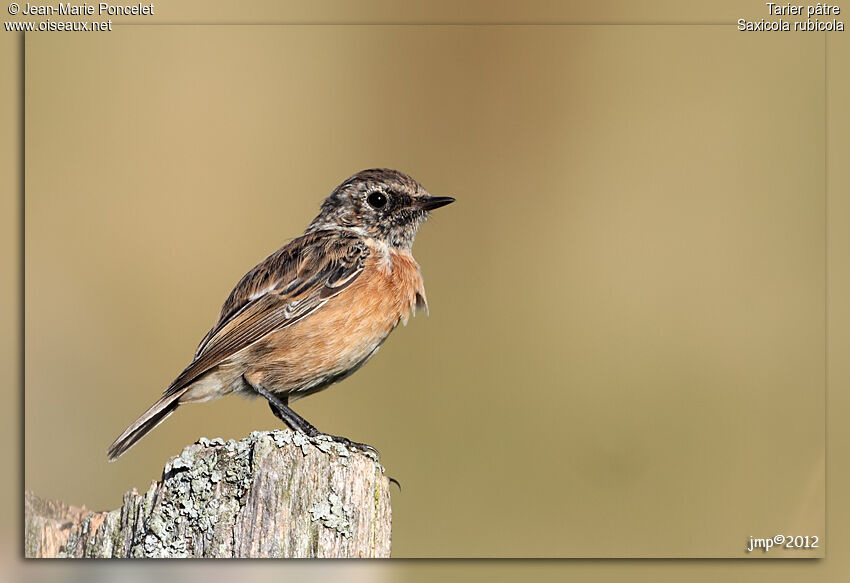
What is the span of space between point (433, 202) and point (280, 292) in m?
1.02

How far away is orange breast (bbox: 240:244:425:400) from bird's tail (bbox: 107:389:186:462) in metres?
0.45

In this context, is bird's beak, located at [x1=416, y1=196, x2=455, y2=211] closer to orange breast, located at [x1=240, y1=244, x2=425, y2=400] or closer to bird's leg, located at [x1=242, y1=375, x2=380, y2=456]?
orange breast, located at [x1=240, y1=244, x2=425, y2=400]

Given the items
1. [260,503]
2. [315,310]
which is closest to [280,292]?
[315,310]

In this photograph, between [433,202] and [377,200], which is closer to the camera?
[433,202]

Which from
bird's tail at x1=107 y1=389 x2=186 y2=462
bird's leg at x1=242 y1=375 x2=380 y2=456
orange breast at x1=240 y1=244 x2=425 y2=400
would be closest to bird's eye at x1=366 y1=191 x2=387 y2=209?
orange breast at x1=240 y1=244 x2=425 y2=400

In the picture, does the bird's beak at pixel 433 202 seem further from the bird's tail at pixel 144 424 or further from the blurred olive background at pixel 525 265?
the bird's tail at pixel 144 424

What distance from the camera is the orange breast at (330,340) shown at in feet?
17.2

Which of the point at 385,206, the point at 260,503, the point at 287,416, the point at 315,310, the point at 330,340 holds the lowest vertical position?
the point at 260,503

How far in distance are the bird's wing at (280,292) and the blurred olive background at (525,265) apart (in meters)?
0.20

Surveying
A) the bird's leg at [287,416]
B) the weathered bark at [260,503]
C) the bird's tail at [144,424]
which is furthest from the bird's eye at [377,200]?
the weathered bark at [260,503]

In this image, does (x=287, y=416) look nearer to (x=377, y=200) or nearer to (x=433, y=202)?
(x=377, y=200)

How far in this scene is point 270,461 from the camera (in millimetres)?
4227

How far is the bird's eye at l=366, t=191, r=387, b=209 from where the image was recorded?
5789 millimetres

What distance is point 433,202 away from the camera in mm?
5688
